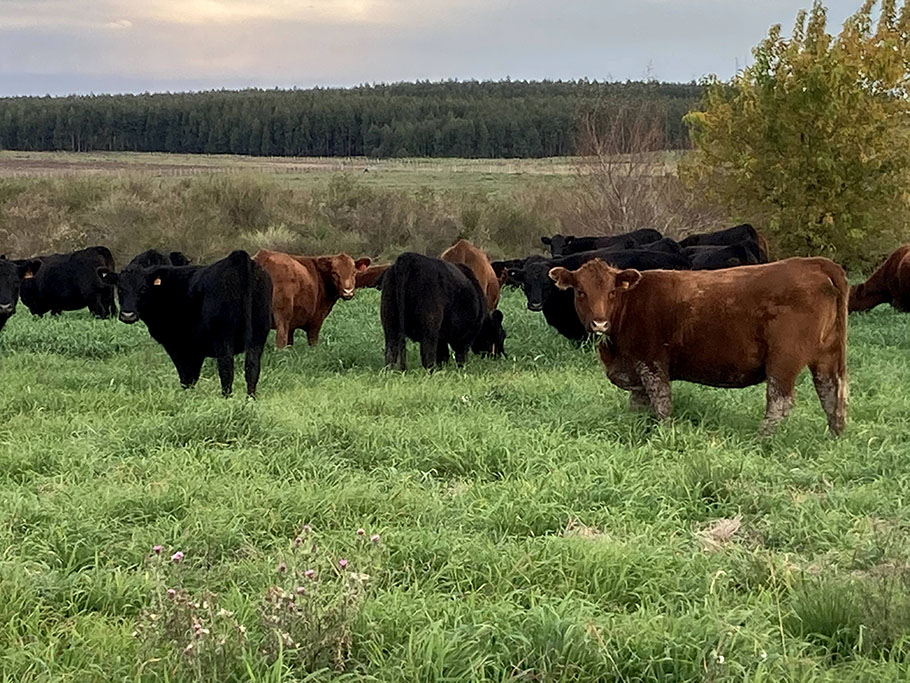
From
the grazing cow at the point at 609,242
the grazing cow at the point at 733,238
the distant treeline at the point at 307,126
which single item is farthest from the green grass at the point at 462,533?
the distant treeline at the point at 307,126

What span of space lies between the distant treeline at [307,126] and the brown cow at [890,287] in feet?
235

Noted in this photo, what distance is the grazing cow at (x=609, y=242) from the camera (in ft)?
58.1

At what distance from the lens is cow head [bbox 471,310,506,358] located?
12984mm

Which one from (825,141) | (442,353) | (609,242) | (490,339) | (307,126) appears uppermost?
(307,126)

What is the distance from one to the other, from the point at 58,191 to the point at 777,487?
3808 cm

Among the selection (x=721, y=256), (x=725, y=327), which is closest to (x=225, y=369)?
(x=725, y=327)

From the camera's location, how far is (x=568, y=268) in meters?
13.7

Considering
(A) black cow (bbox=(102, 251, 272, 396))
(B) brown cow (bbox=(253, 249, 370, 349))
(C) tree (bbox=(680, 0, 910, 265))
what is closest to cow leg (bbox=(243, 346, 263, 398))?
(A) black cow (bbox=(102, 251, 272, 396))

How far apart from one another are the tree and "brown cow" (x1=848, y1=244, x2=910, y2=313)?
7.54m

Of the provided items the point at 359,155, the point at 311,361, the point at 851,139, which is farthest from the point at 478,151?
the point at 311,361

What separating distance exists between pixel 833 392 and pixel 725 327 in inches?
39.1

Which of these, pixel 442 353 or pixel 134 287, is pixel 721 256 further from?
pixel 134 287

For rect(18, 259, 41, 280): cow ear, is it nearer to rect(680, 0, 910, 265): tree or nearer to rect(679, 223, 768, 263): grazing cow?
rect(679, 223, 768, 263): grazing cow

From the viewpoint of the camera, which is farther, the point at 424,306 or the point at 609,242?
the point at 609,242
